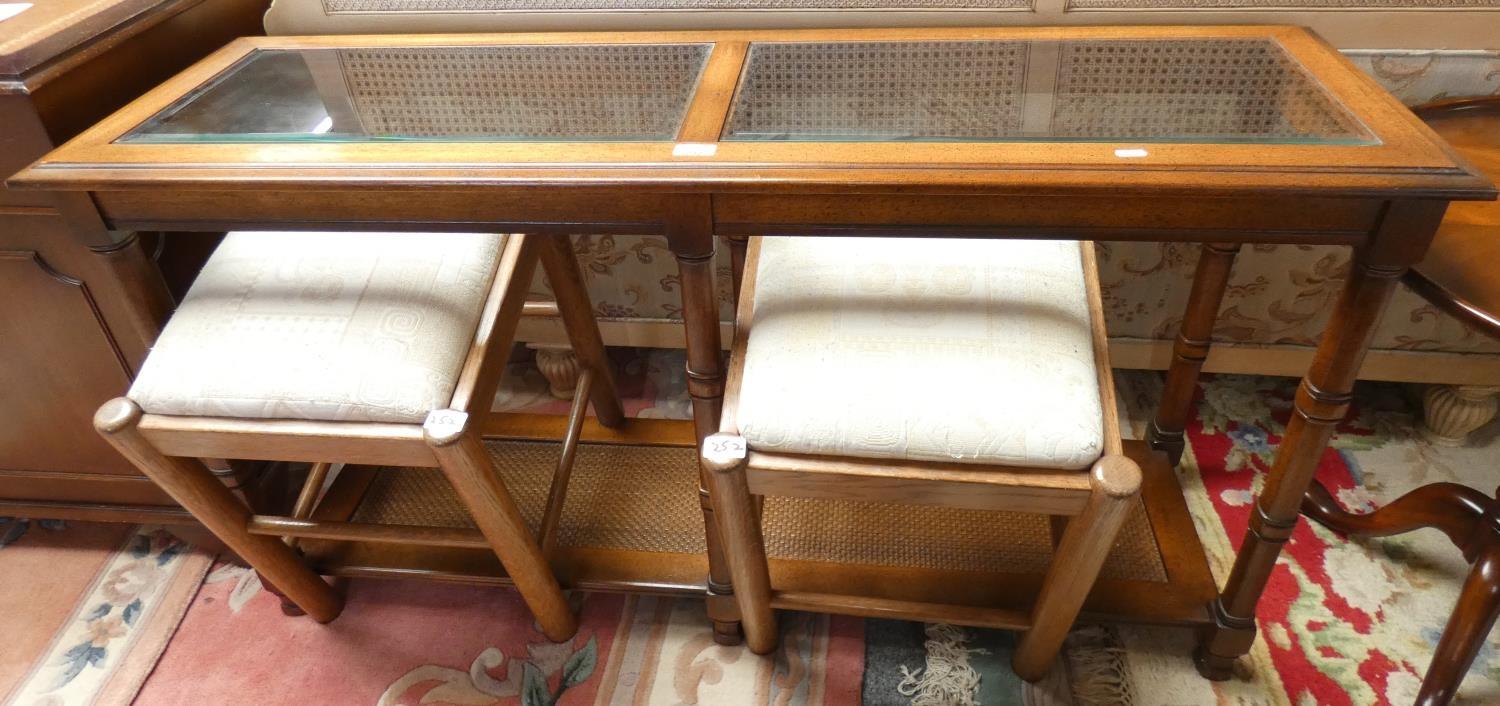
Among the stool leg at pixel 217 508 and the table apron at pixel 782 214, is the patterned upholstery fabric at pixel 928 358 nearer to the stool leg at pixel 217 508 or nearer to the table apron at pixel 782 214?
the table apron at pixel 782 214

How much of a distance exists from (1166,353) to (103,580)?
5.65 ft

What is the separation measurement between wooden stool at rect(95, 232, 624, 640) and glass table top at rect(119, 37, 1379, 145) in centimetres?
16

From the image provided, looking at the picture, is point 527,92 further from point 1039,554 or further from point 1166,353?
point 1166,353

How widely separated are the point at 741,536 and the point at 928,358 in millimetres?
278

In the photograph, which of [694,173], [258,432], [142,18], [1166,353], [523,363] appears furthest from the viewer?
[523,363]

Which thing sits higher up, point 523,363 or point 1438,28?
point 1438,28

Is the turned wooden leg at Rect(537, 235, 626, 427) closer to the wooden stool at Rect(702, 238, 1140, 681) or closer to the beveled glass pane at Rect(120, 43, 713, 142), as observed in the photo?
the beveled glass pane at Rect(120, 43, 713, 142)

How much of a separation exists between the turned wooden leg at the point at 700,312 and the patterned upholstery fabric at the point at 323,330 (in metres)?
0.27

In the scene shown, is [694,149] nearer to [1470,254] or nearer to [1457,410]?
[1470,254]

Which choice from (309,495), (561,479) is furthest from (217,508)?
(561,479)

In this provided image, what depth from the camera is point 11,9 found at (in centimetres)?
98

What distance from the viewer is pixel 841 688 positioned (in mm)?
1122

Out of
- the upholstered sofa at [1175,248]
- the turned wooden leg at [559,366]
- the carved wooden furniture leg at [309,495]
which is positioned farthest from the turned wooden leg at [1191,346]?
the carved wooden furniture leg at [309,495]

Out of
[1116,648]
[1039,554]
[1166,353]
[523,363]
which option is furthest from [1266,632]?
[523,363]
